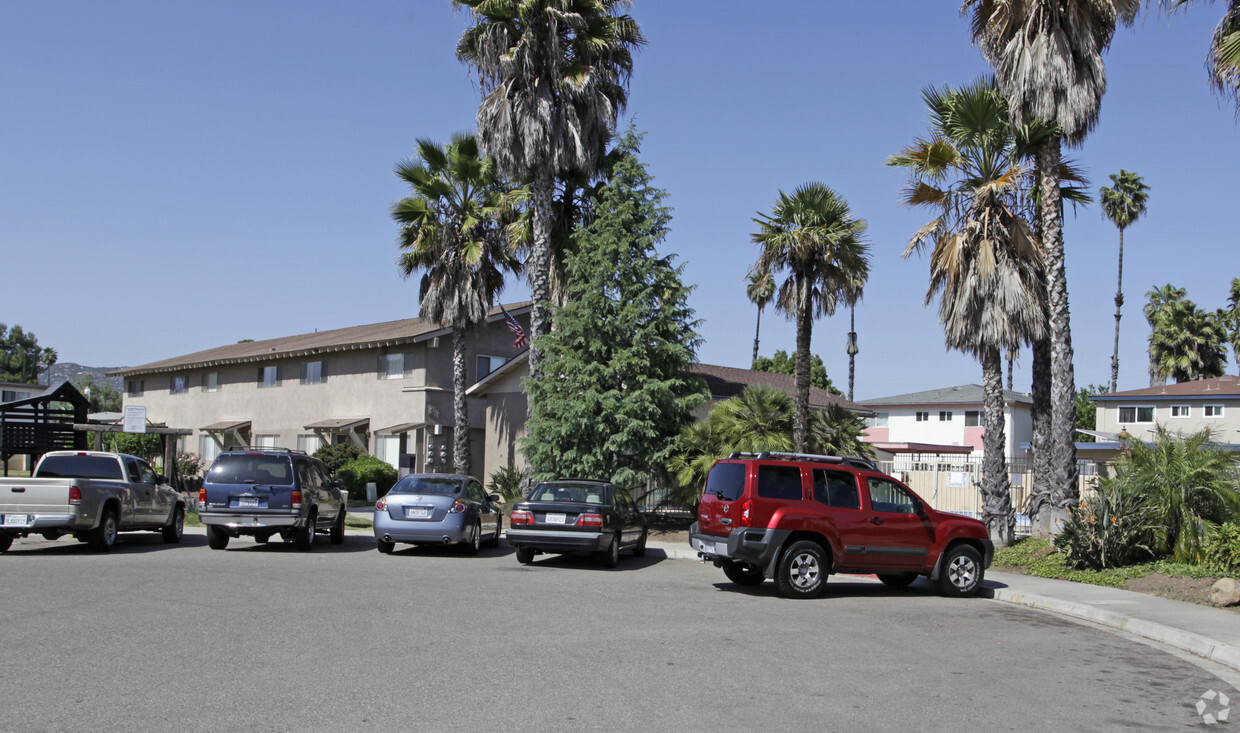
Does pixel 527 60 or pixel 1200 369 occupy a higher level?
pixel 527 60

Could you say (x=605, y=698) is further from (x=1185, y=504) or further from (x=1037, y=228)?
(x=1037, y=228)

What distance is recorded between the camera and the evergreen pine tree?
22.8 metres

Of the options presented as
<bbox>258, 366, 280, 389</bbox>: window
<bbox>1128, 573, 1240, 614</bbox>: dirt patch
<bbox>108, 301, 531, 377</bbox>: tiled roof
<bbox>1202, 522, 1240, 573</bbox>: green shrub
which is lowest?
<bbox>1128, 573, 1240, 614</bbox>: dirt patch

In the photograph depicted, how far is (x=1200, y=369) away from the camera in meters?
56.7

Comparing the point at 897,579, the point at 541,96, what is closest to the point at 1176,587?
the point at 897,579

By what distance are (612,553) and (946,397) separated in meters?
44.8

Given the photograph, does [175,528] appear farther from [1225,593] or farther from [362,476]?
[1225,593]

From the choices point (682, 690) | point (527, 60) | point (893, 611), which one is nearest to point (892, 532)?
point (893, 611)

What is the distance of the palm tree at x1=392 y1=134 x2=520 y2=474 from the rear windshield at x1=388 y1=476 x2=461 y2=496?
41.8ft

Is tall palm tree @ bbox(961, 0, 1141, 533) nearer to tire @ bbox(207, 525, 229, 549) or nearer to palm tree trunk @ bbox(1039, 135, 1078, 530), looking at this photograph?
palm tree trunk @ bbox(1039, 135, 1078, 530)

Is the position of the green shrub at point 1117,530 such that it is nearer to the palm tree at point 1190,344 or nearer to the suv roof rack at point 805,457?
the suv roof rack at point 805,457

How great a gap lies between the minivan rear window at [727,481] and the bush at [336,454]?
23304mm

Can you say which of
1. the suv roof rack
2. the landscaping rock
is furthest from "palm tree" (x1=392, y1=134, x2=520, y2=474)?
the landscaping rock

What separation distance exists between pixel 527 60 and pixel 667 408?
10.2 m
